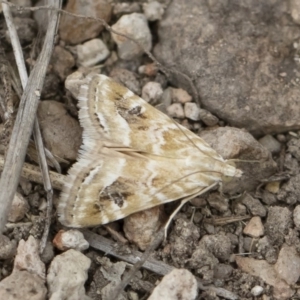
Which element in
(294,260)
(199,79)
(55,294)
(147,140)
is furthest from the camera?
(199,79)

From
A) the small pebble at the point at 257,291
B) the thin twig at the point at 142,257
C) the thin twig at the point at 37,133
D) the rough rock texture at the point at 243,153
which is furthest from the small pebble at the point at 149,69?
the small pebble at the point at 257,291

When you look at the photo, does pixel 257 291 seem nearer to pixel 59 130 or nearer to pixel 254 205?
pixel 254 205

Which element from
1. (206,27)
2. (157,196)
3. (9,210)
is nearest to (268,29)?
(206,27)

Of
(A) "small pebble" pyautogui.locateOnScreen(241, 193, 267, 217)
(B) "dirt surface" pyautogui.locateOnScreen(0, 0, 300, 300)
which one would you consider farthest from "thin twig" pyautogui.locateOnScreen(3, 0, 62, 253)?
(A) "small pebble" pyautogui.locateOnScreen(241, 193, 267, 217)

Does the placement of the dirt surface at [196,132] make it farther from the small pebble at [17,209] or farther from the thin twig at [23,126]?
the thin twig at [23,126]

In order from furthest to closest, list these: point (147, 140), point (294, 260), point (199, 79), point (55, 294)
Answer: point (199, 79)
point (147, 140)
point (294, 260)
point (55, 294)

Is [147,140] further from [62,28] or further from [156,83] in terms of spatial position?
[62,28]

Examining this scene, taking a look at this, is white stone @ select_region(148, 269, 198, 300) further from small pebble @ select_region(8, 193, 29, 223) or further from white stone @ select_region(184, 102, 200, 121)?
white stone @ select_region(184, 102, 200, 121)
